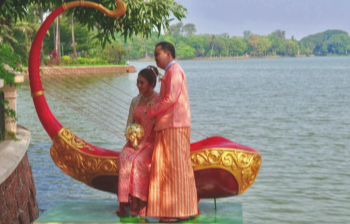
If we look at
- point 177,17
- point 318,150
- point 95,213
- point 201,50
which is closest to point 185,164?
point 95,213

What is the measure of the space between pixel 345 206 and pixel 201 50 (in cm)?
15959

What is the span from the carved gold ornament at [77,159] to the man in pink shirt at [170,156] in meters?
0.53

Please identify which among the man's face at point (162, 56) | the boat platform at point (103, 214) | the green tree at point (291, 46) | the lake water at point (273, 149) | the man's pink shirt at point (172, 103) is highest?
the man's face at point (162, 56)

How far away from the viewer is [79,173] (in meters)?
5.55

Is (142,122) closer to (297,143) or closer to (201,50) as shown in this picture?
(297,143)

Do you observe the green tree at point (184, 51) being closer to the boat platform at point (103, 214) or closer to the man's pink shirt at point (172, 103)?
the boat platform at point (103, 214)

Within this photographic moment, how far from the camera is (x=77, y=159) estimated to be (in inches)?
217

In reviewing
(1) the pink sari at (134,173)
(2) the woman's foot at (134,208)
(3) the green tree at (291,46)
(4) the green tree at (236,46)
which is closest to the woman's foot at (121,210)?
(2) the woman's foot at (134,208)

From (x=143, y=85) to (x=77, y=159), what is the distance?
0.91 metres

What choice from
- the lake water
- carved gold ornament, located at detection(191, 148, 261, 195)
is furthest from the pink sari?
the lake water

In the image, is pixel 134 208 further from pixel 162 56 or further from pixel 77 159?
pixel 162 56

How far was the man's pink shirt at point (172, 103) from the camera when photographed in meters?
4.95

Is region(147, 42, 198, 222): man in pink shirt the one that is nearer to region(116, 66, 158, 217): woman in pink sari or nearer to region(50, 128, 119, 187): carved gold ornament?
region(116, 66, 158, 217): woman in pink sari

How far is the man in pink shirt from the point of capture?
16.5 feet
